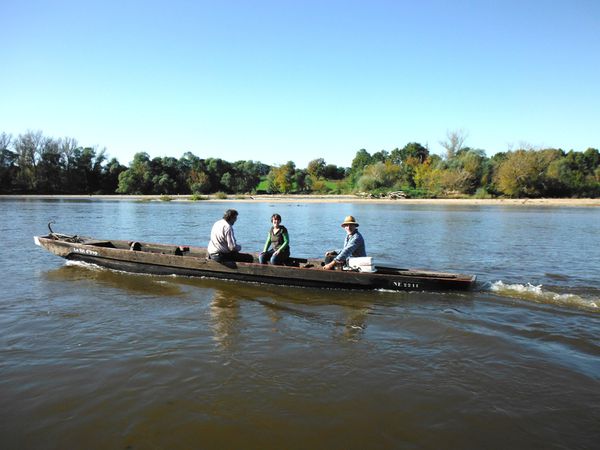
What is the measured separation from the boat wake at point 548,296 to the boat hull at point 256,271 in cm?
92

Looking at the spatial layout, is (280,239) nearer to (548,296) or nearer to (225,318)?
(225,318)

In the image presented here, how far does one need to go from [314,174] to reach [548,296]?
3315 inches

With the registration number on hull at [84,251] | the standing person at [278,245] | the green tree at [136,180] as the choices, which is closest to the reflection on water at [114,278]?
the registration number on hull at [84,251]

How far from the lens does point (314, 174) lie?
9275cm

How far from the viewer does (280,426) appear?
4.53 m

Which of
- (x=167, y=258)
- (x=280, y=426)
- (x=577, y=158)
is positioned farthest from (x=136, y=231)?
(x=577, y=158)

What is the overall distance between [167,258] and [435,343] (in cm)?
738

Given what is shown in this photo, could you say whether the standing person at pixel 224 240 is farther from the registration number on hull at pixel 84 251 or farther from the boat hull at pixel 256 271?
the registration number on hull at pixel 84 251

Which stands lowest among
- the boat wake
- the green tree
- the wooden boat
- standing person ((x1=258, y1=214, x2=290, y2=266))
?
the boat wake

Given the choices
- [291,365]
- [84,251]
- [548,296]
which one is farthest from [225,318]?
[548,296]

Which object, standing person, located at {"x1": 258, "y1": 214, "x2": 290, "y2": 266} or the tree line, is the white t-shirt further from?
the tree line

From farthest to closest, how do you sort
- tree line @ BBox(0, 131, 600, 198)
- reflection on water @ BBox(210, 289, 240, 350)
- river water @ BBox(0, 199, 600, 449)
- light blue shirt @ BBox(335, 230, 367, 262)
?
tree line @ BBox(0, 131, 600, 198) < light blue shirt @ BBox(335, 230, 367, 262) < reflection on water @ BBox(210, 289, 240, 350) < river water @ BBox(0, 199, 600, 449)

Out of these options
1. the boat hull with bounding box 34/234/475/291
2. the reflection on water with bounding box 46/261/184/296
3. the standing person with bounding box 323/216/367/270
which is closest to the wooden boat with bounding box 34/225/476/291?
the boat hull with bounding box 34/234/475/291

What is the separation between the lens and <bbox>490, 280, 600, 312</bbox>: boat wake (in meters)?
9.08
